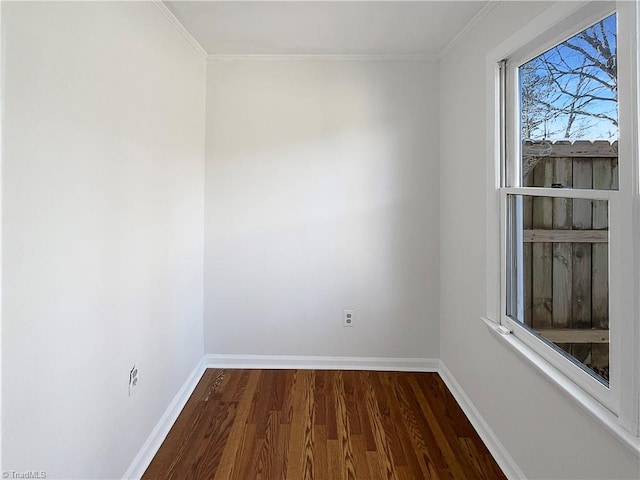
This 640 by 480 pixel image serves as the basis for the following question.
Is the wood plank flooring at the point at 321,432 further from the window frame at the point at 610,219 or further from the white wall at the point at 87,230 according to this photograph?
the window frame at the point at 610,219

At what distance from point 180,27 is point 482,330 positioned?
2542mm

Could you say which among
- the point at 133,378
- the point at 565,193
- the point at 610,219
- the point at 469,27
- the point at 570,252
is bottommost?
the point at 133,378

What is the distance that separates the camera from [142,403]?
1.89 metres

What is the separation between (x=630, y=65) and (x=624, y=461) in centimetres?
118

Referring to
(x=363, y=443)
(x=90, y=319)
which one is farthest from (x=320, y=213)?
(x=90, y=319)

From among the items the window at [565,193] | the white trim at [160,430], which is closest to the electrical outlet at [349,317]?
the white trim at [160,430]

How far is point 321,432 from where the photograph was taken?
2154 millimetres

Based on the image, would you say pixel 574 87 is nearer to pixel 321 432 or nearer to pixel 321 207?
pixel 321 207

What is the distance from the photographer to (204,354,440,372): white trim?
296cm

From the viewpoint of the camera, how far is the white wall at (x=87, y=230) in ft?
3.59

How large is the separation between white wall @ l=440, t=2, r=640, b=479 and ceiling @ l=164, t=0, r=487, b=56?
0.22m

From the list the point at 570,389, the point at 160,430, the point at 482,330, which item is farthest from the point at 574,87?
the point at 160,430

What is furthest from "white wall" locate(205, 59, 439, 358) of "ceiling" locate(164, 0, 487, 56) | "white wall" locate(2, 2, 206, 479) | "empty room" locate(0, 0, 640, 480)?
"white wall" locate(2, 2, 206, 479)

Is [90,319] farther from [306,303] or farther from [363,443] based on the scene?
[306,303]
